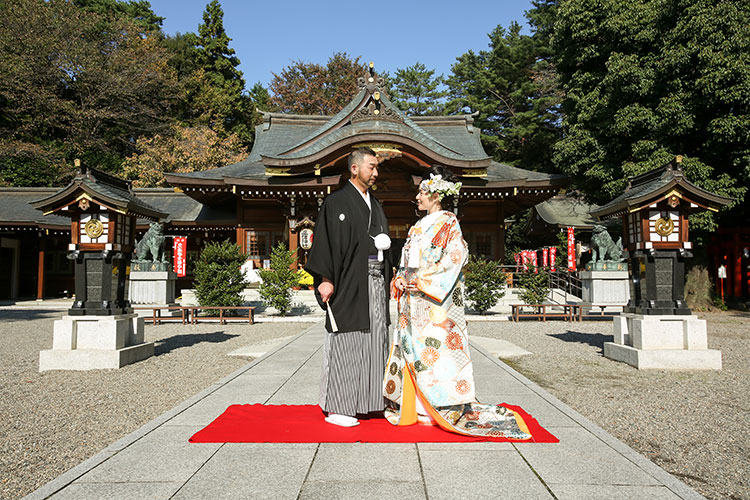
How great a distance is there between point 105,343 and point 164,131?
2434 centimetres

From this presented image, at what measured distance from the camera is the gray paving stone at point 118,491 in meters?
2.22

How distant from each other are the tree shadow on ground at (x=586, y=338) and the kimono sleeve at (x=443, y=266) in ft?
19.5

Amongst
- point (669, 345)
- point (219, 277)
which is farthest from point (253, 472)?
point (219, 277)

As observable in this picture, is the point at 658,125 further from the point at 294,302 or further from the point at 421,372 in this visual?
the point at 421,372

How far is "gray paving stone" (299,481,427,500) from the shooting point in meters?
2.21

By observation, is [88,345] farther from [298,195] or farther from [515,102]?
[515,102]

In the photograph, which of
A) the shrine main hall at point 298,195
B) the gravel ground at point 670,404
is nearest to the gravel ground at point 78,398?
the gravel ground at point 670,404

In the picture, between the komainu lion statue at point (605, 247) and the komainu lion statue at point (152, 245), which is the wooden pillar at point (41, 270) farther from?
the komainu lion statue at point (605, 247)

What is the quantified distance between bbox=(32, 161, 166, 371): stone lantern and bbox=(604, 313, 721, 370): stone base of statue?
6880mm

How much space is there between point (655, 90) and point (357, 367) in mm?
14235

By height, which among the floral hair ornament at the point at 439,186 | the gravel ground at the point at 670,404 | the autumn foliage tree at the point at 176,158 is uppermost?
the autumn foliage tree at the point at 176,158

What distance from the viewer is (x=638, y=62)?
13.6 metres

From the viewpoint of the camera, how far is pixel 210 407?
12.7 ft

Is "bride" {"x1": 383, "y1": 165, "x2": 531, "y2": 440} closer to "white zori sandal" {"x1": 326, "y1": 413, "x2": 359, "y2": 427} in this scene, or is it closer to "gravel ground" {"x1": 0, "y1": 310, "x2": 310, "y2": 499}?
"white zori sandal" {"x1": 326, "y1": 413, "x2": 359, "y2": 427}
